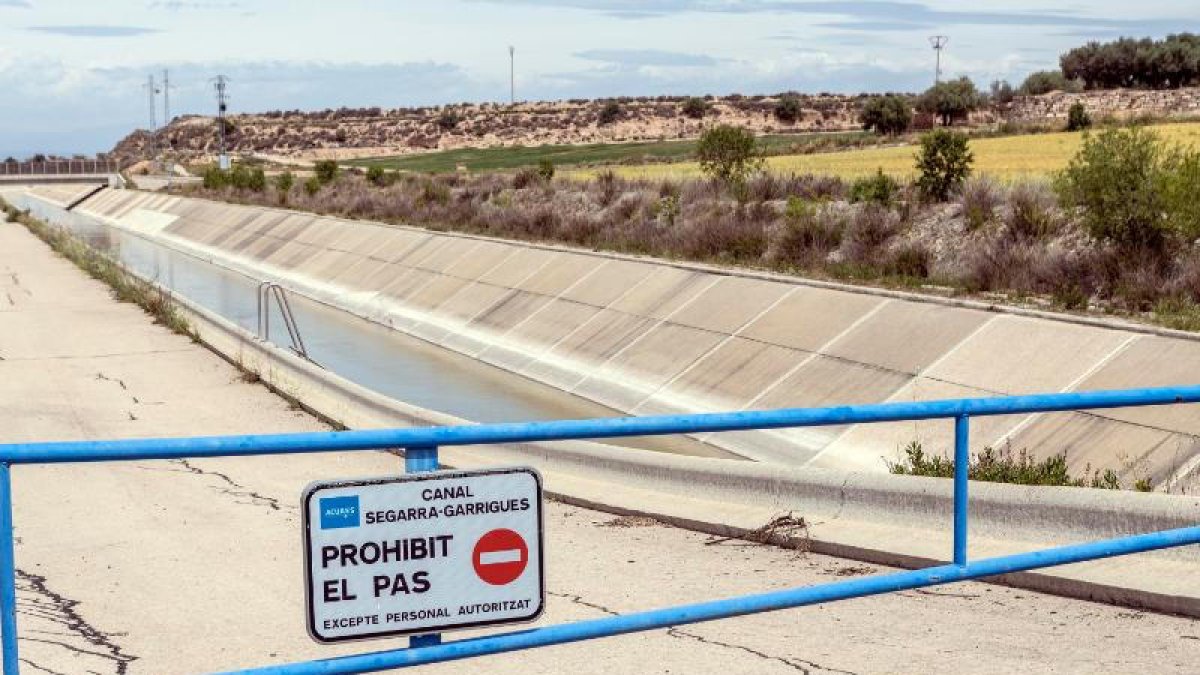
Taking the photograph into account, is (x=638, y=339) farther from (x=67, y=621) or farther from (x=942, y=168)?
(x=67, y=621)

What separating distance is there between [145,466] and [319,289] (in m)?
30.3

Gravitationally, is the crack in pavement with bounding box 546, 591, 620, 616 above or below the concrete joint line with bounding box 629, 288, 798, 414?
above

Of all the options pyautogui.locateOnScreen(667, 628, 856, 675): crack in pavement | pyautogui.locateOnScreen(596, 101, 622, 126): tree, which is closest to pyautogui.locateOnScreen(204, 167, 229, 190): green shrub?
pyautogui.locateOnScreen(596, 101, 622, 126): tree

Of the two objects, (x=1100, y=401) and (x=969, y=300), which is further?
(x=969, y=300)

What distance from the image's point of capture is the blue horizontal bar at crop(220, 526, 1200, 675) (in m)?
4.89

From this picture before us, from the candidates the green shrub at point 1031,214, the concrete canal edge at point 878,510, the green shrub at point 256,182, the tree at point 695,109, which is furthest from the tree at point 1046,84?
the concrete canal edge at point 878,510

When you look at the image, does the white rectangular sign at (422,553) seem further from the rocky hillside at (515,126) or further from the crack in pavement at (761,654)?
the rocky hillside at (515,126)

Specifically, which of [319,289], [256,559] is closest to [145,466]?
[256,559]

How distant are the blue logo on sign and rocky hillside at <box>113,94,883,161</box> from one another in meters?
130

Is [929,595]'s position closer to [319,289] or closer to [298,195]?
[319,289]

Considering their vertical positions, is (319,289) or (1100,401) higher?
(1100,401)

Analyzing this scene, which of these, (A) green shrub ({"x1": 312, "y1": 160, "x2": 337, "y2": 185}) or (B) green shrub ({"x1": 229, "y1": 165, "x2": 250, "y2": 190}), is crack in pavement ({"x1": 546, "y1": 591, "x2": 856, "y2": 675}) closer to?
(A) green shrub ({"x1": 312, "y1": 160, "x2": 337, "y2": 185})

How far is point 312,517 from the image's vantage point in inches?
187

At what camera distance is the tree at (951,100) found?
97.4 meters
